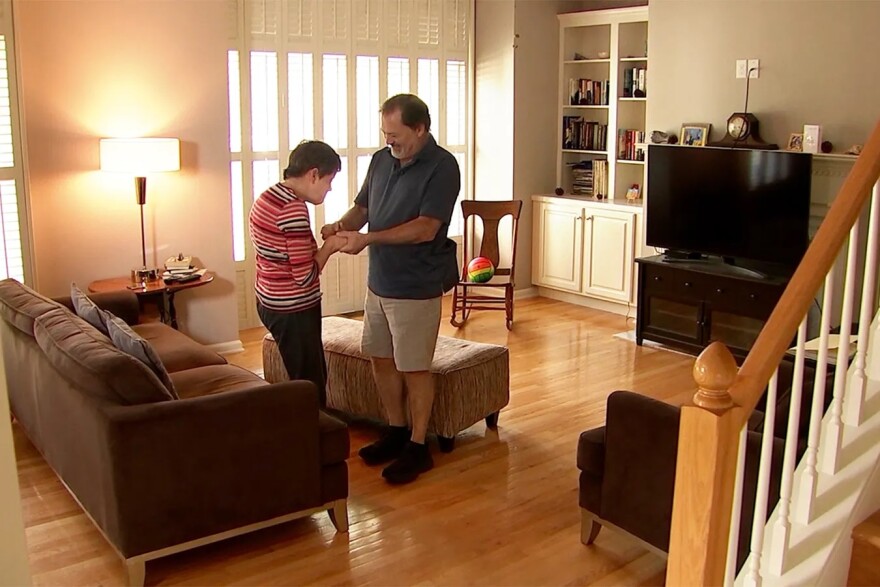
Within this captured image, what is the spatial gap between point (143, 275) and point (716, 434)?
4255 millimetres

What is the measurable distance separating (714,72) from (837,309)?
170 centimetres

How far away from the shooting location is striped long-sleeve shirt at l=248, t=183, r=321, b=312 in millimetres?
3582

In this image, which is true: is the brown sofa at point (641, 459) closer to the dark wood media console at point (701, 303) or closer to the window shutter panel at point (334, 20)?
the dark wood media console at point (701, 303)

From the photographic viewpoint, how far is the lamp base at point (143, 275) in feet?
17.5

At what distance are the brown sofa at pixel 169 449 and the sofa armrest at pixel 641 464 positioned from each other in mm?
974

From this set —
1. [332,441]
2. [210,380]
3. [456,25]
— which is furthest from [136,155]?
[456,25]

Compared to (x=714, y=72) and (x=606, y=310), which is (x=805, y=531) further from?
(x=606, y=310)

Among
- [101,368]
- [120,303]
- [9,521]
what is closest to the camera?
[9,521]

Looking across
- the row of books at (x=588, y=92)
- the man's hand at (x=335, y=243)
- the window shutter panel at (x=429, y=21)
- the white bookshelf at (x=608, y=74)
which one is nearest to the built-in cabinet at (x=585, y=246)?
the white bookshelf at (x=608, y=74)

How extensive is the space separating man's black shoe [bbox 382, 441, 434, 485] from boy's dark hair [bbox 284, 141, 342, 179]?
1.25 meters

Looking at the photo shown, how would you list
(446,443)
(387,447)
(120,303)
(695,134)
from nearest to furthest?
(387,447) → (446,443) → (120,303) → (695,134)

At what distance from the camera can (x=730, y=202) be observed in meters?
5.68

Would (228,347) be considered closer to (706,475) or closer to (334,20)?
(334,20)

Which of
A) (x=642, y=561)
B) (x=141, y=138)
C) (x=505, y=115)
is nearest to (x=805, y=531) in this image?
(x=642, y=561)
